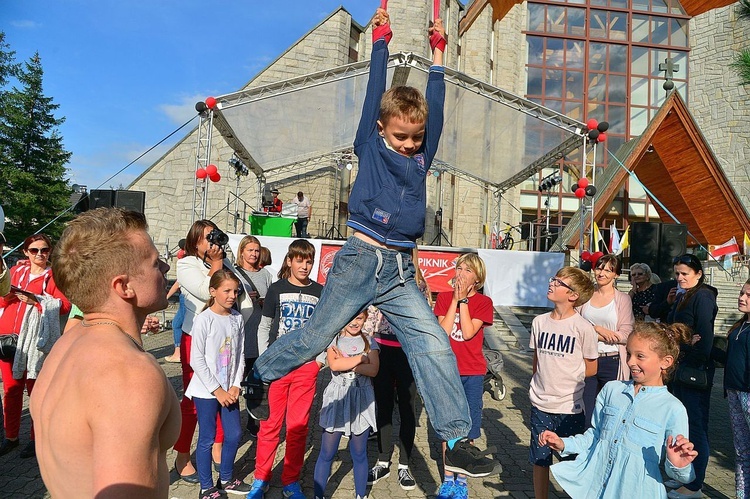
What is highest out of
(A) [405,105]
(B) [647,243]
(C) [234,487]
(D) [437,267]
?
(A) [405,105]

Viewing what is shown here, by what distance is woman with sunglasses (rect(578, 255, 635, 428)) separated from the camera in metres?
4.28

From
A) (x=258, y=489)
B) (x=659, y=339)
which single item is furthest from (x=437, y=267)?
(x=659, y=339)

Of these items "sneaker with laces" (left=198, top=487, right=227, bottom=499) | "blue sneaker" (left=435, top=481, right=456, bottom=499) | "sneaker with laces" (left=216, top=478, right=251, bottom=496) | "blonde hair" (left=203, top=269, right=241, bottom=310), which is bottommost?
"sneaker with laces" (left=216, top=478, right=251, bottom=496)

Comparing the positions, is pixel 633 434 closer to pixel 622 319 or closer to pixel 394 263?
pixel 394 263

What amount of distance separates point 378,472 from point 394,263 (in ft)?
8.52

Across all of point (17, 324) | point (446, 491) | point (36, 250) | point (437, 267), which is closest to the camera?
point (446, 491)

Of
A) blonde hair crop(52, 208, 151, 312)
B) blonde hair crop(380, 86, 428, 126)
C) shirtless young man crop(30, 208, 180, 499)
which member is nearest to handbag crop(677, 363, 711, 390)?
blonde hair crop(380, 86, 428, 126)

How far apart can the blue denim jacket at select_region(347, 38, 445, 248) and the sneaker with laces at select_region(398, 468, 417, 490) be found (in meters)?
2.49

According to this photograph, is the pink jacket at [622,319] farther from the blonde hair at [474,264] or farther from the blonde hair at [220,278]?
the blonde hair at [220,278]

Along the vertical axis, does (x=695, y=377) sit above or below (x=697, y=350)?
below

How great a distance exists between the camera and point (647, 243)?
1079 centimetres

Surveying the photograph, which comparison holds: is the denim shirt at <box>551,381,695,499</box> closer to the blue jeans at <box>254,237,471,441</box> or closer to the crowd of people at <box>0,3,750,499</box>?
the crowd of people at <box>0,3,750,499</box>

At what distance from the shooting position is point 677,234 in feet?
35.2

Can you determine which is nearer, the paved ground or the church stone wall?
the paved ground
